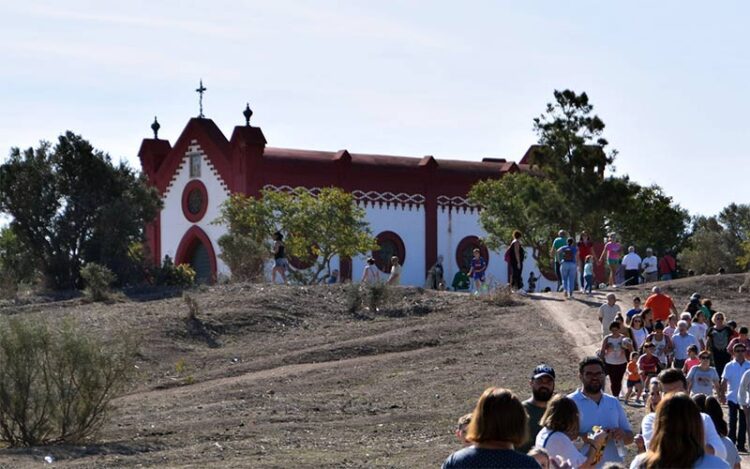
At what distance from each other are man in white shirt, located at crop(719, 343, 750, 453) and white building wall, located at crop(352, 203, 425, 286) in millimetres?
35101

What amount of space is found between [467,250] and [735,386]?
123 feet

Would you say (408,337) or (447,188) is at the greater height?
(447,188)

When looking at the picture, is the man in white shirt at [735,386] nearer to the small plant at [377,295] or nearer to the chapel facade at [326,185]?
the small plant at [377,295]

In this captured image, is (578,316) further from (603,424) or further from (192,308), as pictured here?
(603,424)

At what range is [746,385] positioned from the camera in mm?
18297

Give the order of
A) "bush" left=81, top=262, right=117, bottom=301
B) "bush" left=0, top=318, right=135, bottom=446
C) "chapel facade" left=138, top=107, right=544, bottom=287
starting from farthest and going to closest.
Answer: "chapel facade" left=138, top=107, right=544, bottom=287, "bush" left=81, top=262, right=117, bottom=301, "bush" left=0, top=318, right=135, bottom=446

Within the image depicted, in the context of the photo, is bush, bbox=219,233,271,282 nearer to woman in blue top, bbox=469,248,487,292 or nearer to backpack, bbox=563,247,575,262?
woman in blue top, bbox=469,248,487,292

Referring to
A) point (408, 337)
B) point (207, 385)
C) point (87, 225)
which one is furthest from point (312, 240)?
point (207, 385)

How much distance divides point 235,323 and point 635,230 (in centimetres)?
2639

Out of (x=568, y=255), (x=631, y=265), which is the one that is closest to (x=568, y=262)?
(x=568, y=255)

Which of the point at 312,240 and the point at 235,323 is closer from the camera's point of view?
the point at 235,323

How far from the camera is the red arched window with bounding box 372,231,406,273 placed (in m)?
53.6

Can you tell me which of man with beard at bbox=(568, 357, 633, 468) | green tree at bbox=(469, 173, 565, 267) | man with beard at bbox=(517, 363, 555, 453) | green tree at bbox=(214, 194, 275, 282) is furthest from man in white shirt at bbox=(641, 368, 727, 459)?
green tree at bbox=(469, 173, 565, 267)

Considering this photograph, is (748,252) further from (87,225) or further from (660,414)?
(660,414)
